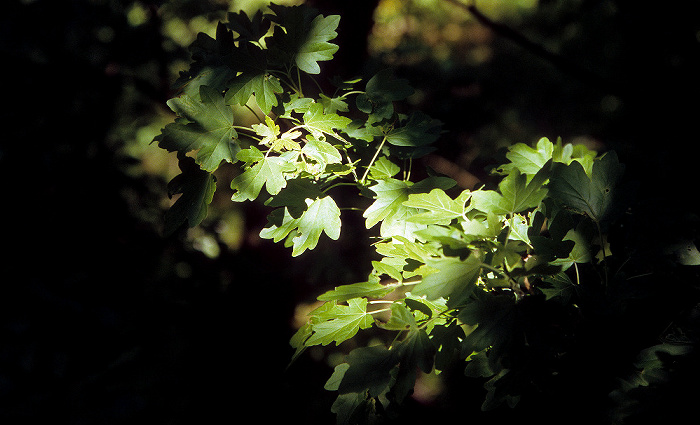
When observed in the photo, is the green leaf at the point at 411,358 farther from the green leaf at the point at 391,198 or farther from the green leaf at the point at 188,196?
the green leaf at the point at 188,196

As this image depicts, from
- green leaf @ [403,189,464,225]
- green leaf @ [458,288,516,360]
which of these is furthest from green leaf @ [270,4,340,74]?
green leaf @ [458,288,516,360]

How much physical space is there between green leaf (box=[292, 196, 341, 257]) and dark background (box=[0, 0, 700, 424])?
564 millimetres

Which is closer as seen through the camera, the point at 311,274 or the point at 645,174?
the point at 645,174

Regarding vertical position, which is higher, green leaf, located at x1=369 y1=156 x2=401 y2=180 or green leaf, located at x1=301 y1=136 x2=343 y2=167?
green leaf, located at x1=301 y1=136 x2=343 y2=167

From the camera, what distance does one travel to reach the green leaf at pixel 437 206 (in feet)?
2.42

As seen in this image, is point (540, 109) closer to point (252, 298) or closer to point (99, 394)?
point (252, 298)

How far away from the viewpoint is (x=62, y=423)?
1.70 metres

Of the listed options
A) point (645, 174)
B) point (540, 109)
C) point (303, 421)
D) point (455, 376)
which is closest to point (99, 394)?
point (303, 421)

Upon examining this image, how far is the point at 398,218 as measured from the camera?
826 millimetres

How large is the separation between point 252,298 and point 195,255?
0.38 m

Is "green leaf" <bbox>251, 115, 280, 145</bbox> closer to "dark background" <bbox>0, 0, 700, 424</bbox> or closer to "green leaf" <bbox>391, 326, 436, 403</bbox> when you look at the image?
"green leaf" <bbox>391, 326, 436, 403</bbox>

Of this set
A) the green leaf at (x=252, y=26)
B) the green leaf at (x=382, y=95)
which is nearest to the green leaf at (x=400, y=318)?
the green leaf at (x=382, y=95)

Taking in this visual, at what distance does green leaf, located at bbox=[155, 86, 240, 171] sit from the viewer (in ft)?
2.50

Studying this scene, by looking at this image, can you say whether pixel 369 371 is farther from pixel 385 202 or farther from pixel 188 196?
pixel 188 196
